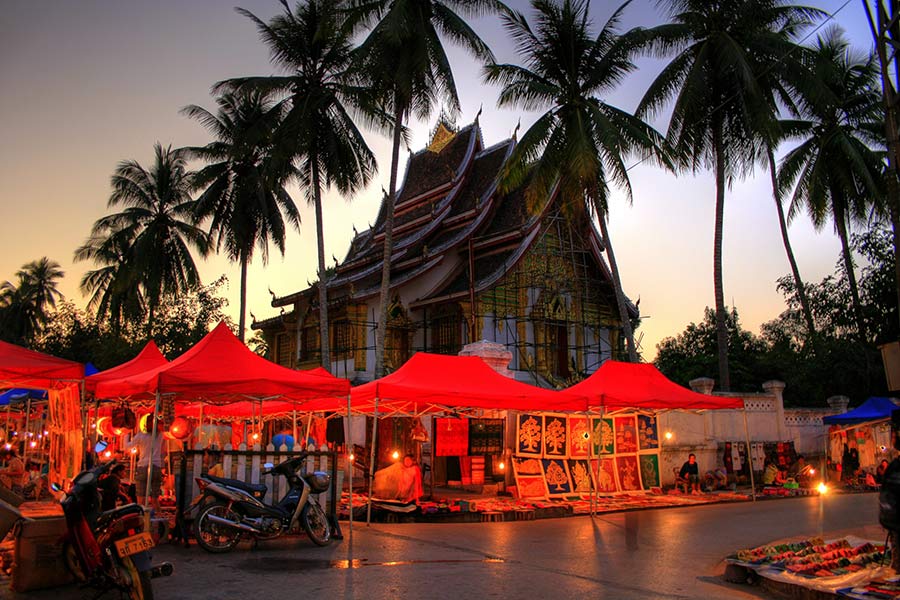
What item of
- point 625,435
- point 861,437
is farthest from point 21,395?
point 861,437

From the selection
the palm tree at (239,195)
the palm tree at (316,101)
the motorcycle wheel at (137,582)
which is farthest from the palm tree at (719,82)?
the motorcycle wheel at (137,582)

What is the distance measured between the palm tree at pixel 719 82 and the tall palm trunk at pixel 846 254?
5219mm

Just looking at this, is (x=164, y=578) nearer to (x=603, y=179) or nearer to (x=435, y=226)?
(x=603, y=179)

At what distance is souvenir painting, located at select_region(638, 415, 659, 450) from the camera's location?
17.2 m

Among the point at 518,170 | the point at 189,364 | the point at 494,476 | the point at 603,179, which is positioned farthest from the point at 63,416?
the point at 603,179

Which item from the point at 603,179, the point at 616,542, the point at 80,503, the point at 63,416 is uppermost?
the point at 603,179

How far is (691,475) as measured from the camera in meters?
17.0

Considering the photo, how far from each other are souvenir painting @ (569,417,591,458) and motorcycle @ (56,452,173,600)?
11387mm

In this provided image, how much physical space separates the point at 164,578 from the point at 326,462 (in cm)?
345

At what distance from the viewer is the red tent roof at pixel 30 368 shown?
1083cm

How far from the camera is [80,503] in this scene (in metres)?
5.98

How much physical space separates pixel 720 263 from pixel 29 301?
49.9 m

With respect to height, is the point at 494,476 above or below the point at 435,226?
below

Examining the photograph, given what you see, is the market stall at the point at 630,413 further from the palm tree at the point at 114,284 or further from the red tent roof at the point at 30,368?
the palm tree at the point at 114,284
